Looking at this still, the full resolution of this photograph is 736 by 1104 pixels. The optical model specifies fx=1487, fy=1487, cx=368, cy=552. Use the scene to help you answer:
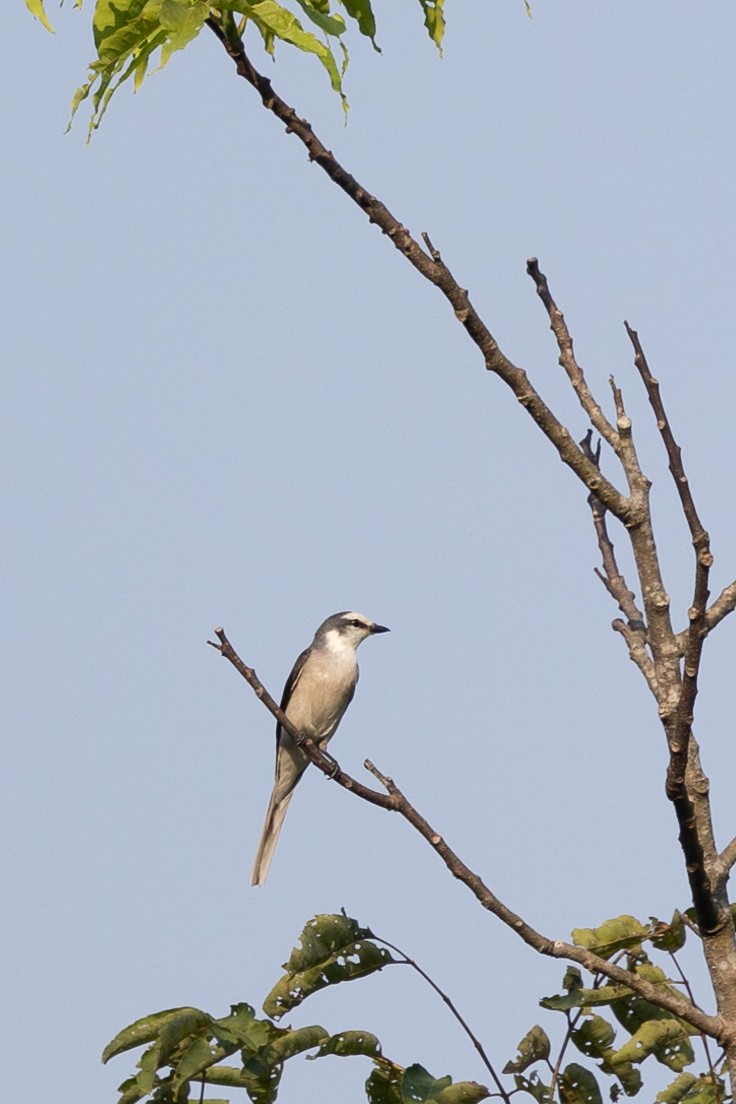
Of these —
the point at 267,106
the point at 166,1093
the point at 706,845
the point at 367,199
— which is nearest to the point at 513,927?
the point at 706,845

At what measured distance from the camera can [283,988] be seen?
502 cm

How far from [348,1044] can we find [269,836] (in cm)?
726

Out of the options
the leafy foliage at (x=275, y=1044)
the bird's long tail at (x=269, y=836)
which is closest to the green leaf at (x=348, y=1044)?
the leafy foliage at (x=275, y=1044)

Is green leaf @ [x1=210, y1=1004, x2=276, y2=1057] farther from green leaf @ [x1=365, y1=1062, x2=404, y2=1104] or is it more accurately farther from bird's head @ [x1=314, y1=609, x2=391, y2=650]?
bird's head @ [x1=314, y1=609, x2=391, y2=650]

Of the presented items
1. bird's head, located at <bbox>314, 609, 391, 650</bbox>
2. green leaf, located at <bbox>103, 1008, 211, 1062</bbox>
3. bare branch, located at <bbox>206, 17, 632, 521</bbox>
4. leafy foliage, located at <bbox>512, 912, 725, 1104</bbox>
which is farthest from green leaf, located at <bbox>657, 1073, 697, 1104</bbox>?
bird's head, located at <bbox>314, 609, 391, 650</bbox>

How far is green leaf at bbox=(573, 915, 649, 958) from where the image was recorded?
4715 millimetres

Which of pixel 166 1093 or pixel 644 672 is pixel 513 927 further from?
pixel 166 1093

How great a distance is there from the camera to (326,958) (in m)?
4.96

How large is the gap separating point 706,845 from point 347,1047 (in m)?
1.38

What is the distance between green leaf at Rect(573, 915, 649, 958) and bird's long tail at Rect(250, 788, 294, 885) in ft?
23.3

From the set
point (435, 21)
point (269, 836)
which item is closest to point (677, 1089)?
point (435, 21)

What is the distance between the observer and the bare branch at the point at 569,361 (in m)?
4.66

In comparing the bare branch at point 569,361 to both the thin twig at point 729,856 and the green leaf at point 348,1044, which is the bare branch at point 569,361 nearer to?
the thin twig at point 729,856

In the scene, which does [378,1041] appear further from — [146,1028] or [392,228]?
[392,228]
